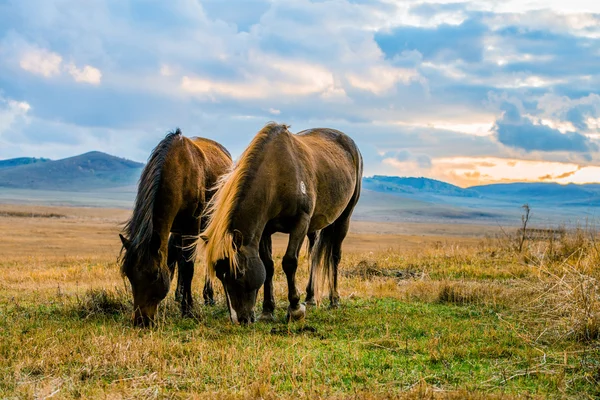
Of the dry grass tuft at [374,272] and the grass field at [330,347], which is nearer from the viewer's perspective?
the grass field at [330,347]

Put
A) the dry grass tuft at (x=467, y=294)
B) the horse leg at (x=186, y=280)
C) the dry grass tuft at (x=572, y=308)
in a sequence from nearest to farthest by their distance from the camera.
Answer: the dry grass tuft at (x=572, y=308) < the horse leg at (x=186, y=280) < the dry grass tuft at (x=467, y=294)

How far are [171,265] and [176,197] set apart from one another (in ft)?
4.61

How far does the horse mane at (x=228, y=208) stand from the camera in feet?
22.5

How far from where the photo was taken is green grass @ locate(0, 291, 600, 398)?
5016mm

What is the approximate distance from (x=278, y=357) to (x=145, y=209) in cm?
277

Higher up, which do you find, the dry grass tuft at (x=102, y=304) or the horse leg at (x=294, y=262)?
the horse leg at (x=294, y=262)

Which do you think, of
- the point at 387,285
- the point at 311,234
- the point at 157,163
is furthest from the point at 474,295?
the point at 157,163

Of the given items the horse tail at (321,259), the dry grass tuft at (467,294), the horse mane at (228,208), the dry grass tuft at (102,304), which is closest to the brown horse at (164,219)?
the horse mane at (228,208)

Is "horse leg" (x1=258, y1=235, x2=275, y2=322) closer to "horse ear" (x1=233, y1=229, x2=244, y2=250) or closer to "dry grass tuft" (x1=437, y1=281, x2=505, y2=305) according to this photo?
"horse ear" (x1=233, y1=229, x2=244, y2=250)

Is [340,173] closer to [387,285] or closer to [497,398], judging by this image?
[387,285]

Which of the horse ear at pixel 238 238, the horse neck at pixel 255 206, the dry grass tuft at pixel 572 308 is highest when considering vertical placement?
the horse neck at pixel 255 206

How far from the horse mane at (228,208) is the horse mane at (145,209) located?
0.76m

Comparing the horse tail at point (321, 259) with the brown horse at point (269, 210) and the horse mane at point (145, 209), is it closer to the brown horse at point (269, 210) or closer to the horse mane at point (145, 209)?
the brown horse at point (269, 210)

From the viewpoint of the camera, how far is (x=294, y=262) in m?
8.07
